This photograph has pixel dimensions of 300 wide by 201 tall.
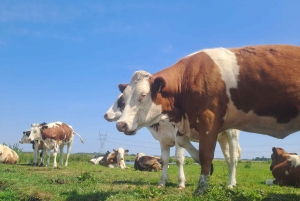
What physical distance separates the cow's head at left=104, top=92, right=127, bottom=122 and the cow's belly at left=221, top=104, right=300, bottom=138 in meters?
6.52

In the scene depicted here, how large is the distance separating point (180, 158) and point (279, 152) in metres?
7.40

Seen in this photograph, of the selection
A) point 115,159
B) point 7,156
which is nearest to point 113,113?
point 7,156

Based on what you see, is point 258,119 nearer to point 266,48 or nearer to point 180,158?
point 266,48

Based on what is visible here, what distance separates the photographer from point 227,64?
5.64 meters

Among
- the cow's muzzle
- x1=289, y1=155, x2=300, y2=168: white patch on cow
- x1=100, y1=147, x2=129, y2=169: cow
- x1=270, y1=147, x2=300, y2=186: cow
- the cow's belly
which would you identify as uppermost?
the cow's belly

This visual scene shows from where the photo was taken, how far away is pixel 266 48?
18.9 ft

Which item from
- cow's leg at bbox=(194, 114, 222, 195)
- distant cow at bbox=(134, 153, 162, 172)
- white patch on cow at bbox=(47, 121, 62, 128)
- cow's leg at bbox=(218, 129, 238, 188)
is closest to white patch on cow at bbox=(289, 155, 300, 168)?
cow's leg at bbox=(218, 129, 238, 188)

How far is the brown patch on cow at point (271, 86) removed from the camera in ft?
17.2

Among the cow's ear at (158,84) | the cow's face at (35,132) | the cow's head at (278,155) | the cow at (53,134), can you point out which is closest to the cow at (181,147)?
the cow's ear at (158,84)

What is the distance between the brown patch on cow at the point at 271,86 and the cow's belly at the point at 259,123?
78mm

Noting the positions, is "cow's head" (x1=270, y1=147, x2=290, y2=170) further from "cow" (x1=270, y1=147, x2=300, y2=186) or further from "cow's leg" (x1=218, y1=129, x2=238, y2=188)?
"cow's leg" (x1=218, y1=129, x2=238, y2=188)

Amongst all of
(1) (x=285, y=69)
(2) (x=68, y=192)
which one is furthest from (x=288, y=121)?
(2) (x=68, y=192)

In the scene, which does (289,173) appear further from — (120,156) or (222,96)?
(120,156)

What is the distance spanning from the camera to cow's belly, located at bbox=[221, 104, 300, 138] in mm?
5410
